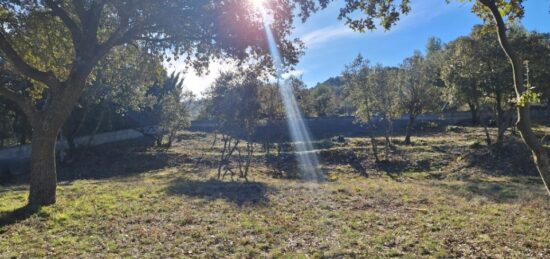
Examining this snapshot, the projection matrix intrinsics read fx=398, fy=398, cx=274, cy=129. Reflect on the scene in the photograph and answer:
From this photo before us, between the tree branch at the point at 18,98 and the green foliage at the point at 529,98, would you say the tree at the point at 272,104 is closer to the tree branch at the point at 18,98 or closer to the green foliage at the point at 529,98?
the tree branch at the point at 18,98

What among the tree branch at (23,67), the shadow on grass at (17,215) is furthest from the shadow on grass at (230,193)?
the tree branch at (23,67)

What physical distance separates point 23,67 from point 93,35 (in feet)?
7.76

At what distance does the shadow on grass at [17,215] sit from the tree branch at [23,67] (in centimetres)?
403

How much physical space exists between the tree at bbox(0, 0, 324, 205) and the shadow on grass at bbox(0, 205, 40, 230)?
71 cm

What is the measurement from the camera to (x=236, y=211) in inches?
542

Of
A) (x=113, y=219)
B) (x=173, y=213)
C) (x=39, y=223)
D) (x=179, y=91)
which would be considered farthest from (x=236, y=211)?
(x=179, y=91)

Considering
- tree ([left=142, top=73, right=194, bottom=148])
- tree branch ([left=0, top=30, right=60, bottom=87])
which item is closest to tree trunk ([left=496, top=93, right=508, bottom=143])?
tree branch ([left=0, top=30, right=60, bottom=87])

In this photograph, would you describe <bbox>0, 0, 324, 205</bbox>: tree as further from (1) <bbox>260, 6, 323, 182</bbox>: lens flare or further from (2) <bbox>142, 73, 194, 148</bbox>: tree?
(2) <bbox>142, 73, 194, 148</bbox>: tree

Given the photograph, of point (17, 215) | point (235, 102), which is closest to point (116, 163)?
point (235, 102)

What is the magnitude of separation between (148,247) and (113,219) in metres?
3.38

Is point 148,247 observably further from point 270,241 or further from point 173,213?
point 173,213

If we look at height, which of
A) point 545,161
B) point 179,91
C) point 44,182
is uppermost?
point 179,91

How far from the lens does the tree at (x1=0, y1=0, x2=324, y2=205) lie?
11852mm

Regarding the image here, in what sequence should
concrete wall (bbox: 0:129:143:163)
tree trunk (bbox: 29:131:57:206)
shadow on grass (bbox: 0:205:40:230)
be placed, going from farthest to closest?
concrete wall (bbox: 0:129:143:163)
tree trunk (bbox: 29:131:57:206)
shadow on grass (bbox: 0:205:40:230)
